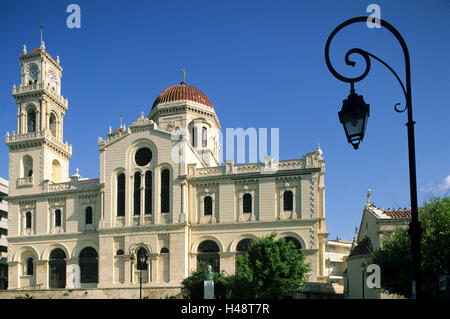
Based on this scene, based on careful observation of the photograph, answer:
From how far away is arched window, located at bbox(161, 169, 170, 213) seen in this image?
43.7m

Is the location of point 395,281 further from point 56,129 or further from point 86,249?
point 56,129

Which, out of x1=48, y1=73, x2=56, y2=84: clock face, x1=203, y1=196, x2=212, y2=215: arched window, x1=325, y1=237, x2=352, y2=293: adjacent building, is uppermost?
x1=48, y1=73, x2=56, y2=84: clock face

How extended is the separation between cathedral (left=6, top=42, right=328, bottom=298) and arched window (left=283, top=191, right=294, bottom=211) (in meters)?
0.08

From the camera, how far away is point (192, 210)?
44.0 metres

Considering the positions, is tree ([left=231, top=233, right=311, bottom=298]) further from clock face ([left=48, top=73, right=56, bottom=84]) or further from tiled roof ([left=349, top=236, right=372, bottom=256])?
clock face ([left=48, top=73, right=56, bottom=84])

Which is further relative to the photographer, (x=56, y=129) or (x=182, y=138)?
(x=56, y=129)

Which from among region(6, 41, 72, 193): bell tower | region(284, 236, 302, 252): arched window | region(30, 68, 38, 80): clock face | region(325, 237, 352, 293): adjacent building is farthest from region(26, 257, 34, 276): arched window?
region(325, 237, 352, 293): adjacent building

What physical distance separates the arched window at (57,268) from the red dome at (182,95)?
1830cm

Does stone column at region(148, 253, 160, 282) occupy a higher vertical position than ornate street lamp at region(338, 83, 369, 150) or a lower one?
lower

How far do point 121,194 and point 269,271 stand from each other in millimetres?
17365

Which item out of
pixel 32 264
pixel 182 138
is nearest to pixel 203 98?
pixel 182 138
